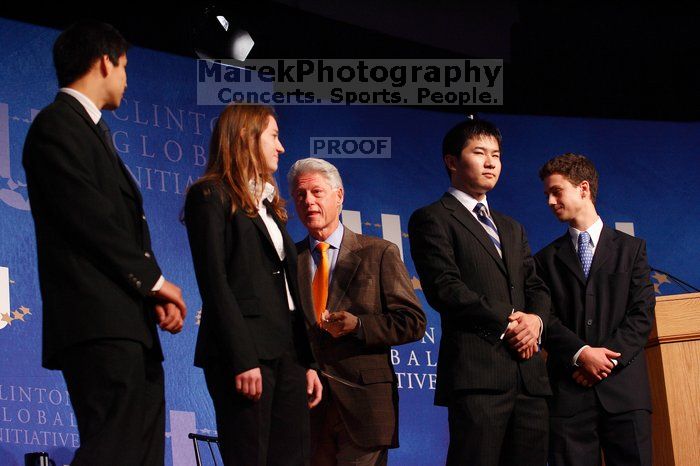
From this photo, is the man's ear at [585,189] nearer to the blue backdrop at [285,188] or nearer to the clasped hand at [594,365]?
the clasped hand at [594,365]

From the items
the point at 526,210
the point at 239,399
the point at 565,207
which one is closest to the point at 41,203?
the point at 239,399

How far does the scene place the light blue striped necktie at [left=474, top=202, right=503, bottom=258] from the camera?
3.40 metres

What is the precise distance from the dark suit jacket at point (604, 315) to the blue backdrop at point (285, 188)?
190cm

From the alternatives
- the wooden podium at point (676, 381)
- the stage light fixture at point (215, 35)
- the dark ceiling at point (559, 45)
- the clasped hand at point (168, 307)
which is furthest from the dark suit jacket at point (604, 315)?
the dark ceiling at point (559, 45)

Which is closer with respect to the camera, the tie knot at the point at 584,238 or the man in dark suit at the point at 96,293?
the man in dark suit at the point at 96,293

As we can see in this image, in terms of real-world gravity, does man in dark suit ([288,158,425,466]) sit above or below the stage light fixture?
below

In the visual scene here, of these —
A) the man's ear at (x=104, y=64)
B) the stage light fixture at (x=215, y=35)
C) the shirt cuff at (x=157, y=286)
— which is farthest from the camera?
the stage light fixture at (x=215, y=35)

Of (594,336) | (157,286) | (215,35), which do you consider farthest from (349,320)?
(215,35)

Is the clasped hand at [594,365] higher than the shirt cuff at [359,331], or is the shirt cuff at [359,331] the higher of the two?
the shirt cuff at [359,331]

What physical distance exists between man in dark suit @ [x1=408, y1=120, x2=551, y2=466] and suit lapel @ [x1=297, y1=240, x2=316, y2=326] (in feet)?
1.51

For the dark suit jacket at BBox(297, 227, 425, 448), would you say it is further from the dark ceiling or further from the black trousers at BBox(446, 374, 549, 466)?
the dark ceiling

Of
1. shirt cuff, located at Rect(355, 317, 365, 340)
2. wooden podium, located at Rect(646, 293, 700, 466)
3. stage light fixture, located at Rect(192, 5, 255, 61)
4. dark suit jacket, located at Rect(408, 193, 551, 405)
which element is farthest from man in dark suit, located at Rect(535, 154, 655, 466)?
stage light fixture, located at Rect(192, 5, 255, 61)

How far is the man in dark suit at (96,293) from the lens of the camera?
2.13 metres

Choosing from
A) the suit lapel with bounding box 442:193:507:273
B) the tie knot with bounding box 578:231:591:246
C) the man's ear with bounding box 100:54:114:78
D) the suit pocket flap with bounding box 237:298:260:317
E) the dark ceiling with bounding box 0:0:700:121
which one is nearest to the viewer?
the man's ear with bounding box 100:54:114:78
